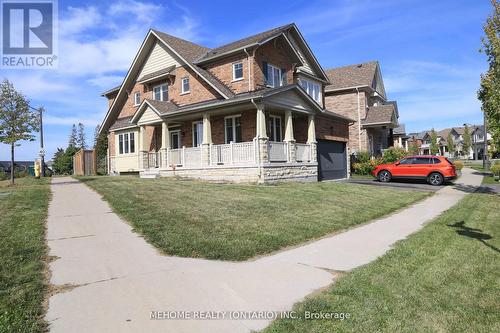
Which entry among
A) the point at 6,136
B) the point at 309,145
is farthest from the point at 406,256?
the point at 6,136

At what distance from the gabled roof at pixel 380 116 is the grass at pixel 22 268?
87.8 feet

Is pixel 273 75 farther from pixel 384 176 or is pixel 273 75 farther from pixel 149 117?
pixel 384 176

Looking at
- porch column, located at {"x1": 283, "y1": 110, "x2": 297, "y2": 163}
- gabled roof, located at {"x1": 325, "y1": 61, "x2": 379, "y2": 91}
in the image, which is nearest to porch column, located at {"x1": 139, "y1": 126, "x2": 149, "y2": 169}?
porch column, located at {"x1": 283, "y1": 110, "x2": 297, "y2": 163}

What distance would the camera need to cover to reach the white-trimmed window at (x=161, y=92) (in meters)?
24.3

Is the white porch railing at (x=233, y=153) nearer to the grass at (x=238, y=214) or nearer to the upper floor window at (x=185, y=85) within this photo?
the grass at (x=238, y=214)

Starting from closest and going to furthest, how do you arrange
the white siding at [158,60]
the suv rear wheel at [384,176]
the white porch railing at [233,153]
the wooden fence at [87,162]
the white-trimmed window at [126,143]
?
the white porch railing at [233,153]
the suv rear wheel at [384,176]
the white siding at [158,60]
the white-trimmed window at [126,143]
the wooden fence at [87,162]

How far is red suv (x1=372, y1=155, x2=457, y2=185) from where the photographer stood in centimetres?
2047

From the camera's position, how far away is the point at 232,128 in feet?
66.6

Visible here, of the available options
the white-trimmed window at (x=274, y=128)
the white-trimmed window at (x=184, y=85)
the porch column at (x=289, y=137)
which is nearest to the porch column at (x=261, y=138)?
the porch column at (x=289, y=137)

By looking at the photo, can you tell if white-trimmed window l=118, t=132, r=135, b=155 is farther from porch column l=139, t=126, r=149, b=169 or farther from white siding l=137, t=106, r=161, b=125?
white siding l=137, t=106, r=161, b=125

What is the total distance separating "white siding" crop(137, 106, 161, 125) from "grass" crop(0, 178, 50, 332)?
12161 mm

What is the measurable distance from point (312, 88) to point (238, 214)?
732 inches

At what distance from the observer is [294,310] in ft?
13.4

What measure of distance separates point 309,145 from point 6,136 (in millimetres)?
15079
